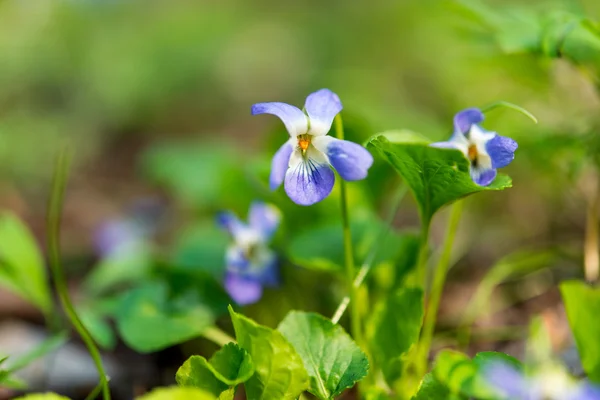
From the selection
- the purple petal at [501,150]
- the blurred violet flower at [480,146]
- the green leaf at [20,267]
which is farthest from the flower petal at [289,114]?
the green leaf at [20,267]

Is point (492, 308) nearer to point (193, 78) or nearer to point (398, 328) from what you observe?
point (398, 328)

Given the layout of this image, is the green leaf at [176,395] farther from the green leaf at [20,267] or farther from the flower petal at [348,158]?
the green leaf at [20,267]

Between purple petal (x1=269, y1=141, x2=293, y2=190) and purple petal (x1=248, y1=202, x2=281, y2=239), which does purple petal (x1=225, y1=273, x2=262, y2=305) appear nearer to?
purple petal (x1=248, y1=202, x2=281, y2=239)

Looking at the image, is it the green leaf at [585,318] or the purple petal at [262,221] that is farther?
the purple petal at [262,221]

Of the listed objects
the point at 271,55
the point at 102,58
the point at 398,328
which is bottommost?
the point at 271,55

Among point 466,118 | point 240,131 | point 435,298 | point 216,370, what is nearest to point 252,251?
point 435,298

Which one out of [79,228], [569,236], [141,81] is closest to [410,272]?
[569,236]

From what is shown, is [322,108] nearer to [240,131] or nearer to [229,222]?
[229,222]
